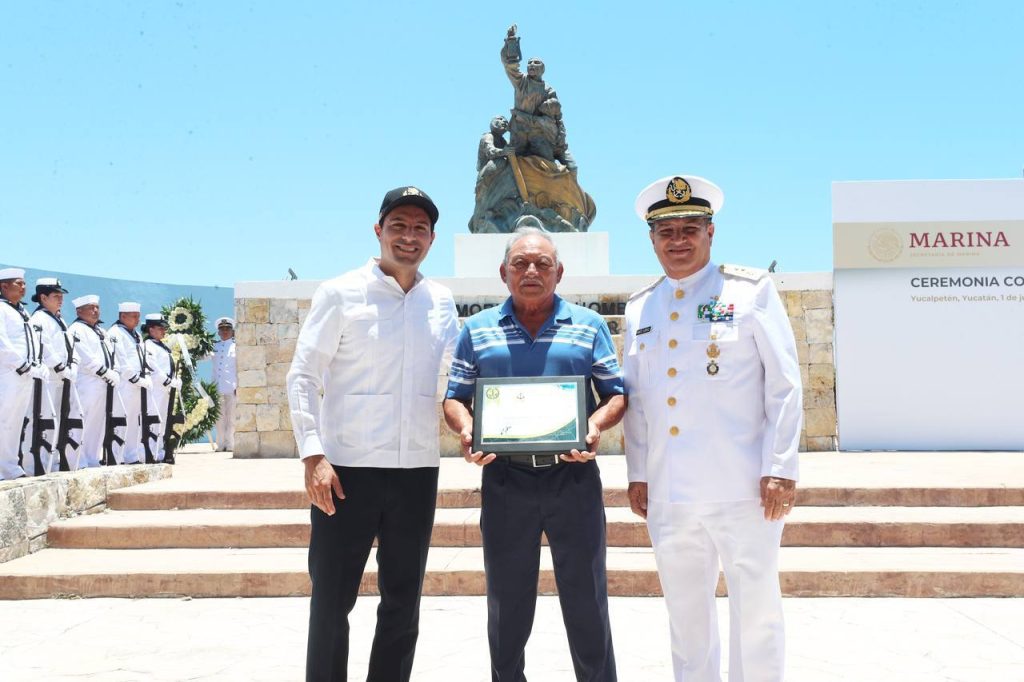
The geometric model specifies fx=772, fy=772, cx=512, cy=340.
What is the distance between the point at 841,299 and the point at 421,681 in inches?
317

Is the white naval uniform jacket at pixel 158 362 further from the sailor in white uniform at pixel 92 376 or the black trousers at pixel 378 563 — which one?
the black trousers at pixel 378 563

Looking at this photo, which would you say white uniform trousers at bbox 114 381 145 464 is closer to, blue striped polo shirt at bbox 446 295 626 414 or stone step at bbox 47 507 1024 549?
stone step at bbox 47 507 1024 549

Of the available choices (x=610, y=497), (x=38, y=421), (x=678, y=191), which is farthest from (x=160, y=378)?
(x=678, y=191)

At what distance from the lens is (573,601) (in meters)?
2.51

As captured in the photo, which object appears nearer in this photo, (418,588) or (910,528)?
(418,588)

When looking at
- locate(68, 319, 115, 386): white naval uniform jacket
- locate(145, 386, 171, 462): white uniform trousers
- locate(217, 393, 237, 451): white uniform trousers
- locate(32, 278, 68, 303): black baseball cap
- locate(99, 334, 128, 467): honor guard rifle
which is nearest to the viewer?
locate(32, 278, 68, 303): black baseball cap

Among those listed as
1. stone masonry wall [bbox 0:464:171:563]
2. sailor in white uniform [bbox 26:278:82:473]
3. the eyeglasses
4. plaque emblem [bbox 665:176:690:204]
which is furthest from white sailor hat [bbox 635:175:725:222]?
sailor in white uniform [bbox 26:278:82:473]

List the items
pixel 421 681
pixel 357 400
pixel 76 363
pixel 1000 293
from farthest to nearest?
pixel 1000 293 → pixel 76 363 → pixel 421 681 → pixel 357 400

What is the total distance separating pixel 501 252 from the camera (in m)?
10.8

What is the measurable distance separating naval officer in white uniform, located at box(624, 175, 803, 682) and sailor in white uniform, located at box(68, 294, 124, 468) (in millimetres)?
7735

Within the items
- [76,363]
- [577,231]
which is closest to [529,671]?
[76,363]

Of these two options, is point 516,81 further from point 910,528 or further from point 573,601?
point 573,601

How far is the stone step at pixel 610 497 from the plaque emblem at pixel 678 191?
3564 mm

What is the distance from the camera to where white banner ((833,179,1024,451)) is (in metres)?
9.55
